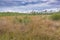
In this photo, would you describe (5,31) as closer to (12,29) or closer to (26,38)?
(12,29)

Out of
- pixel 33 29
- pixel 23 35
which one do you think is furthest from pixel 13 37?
pixel 33 29

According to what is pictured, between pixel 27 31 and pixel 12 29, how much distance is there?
395mm

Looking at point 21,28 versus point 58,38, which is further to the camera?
point 21,28

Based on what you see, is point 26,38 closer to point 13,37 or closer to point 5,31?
point 13,37

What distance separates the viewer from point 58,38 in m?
4.97

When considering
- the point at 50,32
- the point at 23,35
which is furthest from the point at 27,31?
the point at 50,32

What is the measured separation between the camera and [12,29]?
5395mm

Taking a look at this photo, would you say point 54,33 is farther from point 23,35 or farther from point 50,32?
point 23,35

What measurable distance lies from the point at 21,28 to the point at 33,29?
302 mm

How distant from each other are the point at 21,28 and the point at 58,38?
975 mm

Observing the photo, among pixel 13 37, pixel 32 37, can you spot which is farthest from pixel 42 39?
pixel 13 37

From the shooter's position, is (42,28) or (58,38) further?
(42,28)

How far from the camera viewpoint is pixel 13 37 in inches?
196

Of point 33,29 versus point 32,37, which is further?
point 33,29
